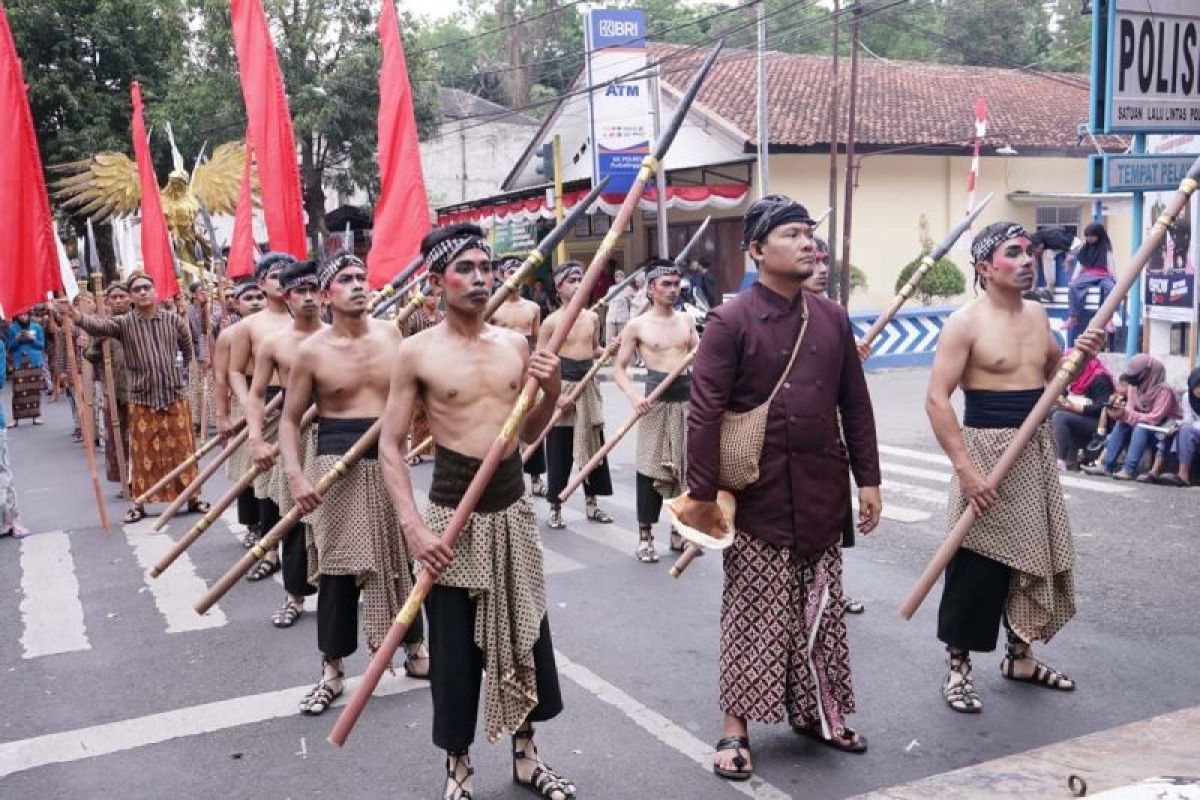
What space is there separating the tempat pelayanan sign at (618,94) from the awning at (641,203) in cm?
185

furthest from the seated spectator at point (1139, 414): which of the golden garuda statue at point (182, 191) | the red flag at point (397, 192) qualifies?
the golden garuda statue at point (182, 191)

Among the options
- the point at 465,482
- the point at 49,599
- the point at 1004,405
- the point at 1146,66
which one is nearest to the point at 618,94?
the point at 1146,66

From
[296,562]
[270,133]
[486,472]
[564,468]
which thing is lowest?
[564,468]

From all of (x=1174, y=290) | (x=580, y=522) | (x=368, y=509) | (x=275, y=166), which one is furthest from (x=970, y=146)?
(x=368, y=509)

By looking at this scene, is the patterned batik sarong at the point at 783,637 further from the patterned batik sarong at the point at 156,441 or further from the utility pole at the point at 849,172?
the utility pole at the point at 849,172

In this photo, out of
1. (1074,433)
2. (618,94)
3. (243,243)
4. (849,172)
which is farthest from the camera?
(849,172)

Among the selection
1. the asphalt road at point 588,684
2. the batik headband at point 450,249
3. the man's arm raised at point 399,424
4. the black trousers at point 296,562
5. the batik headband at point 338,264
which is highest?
the batik headband at point 450,249

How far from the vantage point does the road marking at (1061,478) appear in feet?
31.6

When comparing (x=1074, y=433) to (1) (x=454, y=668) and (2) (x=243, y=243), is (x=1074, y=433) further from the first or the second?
(1) (x=454, y=668)

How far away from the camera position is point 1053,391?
4480 mm

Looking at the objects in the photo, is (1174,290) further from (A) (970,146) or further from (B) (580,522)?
(A) (970,146)

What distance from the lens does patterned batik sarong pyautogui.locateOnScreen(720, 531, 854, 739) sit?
423cm

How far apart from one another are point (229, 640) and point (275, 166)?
281 centimetres

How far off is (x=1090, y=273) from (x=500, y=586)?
11.2 meters
